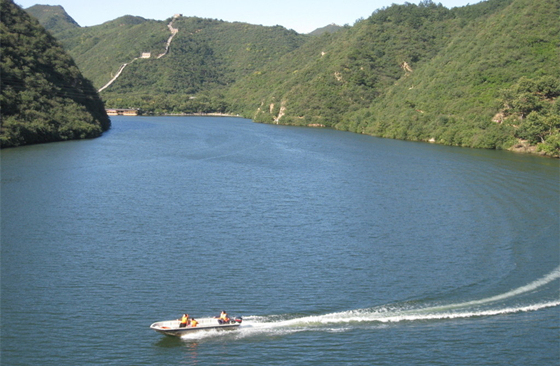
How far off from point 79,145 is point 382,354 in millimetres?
58169

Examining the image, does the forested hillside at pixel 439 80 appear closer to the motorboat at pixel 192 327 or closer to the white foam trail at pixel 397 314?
the white foam trail at pixel 397 314

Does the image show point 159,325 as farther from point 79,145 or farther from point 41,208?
point 79,145

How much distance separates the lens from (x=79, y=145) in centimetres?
6975

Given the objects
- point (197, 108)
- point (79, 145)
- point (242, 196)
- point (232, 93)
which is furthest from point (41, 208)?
point (232, 93)

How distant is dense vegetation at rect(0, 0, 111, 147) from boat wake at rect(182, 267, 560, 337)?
51170 millimetres

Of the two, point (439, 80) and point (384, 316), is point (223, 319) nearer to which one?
point (384, 316)

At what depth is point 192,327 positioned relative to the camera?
20.7m

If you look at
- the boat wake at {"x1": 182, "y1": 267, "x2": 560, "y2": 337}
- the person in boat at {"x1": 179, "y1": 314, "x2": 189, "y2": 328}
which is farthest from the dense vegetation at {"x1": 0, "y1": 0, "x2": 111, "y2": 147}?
the boat wake at {"x1": 182, "y1": 267, "x2": 560, "y2": 337}

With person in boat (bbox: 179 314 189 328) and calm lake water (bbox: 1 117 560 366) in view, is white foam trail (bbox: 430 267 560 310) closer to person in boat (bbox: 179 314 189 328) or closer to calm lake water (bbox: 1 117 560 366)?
calm lake water (bbox: 1 117 560 366)

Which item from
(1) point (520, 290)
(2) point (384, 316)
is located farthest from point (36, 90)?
(1) point (520, 290)

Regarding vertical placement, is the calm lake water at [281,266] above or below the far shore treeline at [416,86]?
below

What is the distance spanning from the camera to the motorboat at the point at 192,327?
20.5m

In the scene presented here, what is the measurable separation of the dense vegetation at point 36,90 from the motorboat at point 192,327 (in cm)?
4994

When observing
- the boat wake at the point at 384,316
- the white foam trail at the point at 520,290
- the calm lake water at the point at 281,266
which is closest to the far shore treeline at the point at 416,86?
the calm lake water at the point at 281,266
